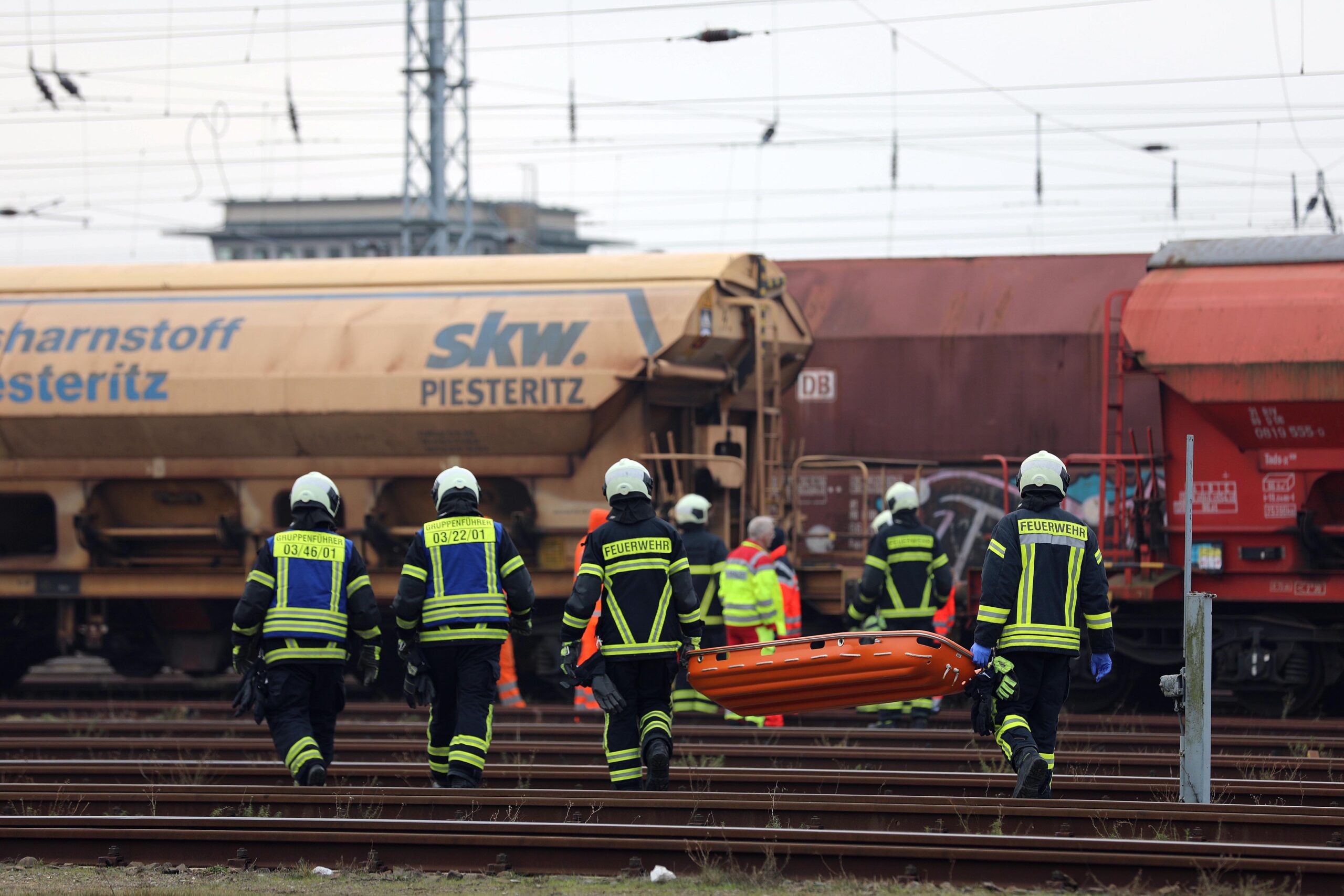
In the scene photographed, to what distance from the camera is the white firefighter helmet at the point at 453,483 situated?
26.2ft

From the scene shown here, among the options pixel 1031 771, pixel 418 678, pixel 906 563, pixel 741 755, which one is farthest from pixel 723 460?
→ pixel 1031 771

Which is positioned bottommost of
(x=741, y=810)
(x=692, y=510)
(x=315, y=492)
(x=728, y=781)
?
(x=728, y=781)

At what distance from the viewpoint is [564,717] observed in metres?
12.6

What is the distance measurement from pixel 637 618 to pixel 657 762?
0.76 metres

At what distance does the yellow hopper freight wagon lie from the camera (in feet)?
42.2

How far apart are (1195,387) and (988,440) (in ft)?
12.8

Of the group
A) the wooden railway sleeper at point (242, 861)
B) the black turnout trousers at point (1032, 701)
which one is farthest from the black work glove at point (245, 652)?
the black turnout trousers at point (1032, 701)

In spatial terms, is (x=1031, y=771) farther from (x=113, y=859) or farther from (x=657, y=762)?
(x=113, y=859)

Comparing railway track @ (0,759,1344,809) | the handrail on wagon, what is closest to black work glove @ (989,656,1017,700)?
railway track @ (0,759,1344,809)

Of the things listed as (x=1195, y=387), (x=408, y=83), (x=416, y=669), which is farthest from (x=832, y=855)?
(x=408, y=83)

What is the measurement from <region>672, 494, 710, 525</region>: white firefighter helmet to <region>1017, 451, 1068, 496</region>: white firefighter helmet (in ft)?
13.6

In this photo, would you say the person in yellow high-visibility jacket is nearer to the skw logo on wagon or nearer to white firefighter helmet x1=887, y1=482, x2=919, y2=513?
white firefighter helmet x1=887, y1=482, x2=919, y2=513

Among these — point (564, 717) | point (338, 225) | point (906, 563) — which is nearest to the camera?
point (906, 563)

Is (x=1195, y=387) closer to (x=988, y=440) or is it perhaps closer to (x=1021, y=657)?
(x=988, y=440)
